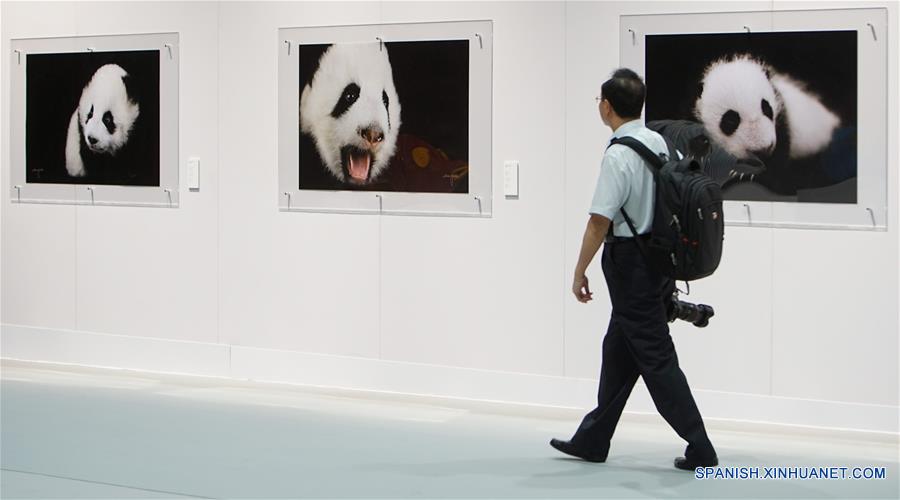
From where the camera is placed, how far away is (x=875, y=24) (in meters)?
7.54

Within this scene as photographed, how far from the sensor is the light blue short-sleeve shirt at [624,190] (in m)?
6.27

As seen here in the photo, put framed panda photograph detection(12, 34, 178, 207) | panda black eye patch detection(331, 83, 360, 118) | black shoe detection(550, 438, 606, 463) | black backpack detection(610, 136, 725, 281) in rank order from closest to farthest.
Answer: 1. black backpack detection(610, 136, 725, 281)
2. black shoe detection(550, 438, 606, 463)
3. panda black eye patch detection(331, 83, 360, 118)
4. framed panda photograph detection(12, 34, 178, 207)

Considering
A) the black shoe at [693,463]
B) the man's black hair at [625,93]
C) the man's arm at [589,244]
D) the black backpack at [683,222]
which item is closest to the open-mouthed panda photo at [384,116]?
the man's black hair at [625,93]

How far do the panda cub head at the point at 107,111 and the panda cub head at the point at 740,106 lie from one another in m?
4.39

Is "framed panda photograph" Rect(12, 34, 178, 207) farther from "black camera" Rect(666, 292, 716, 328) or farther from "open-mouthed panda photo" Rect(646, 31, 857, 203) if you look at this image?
"black camera" Rect(666, 292, 716, 328)

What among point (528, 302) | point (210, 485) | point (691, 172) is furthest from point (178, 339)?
point (691, 172)

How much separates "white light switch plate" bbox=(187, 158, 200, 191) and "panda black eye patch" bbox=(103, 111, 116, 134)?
0.79m

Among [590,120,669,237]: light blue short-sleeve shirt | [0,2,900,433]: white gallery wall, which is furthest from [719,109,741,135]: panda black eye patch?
[590,120,669,237]: light blue short-sleeve shirt

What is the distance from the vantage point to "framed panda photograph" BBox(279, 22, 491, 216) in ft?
28.2

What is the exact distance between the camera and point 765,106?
7.80m

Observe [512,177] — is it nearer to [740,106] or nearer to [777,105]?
[740,106]

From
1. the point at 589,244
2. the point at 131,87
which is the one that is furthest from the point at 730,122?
the point at 131,87

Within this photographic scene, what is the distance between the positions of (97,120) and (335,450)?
13.7ft

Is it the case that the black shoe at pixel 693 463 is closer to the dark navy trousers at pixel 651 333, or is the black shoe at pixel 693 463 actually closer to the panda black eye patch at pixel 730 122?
the dark navy trousers at pixel 651 333
